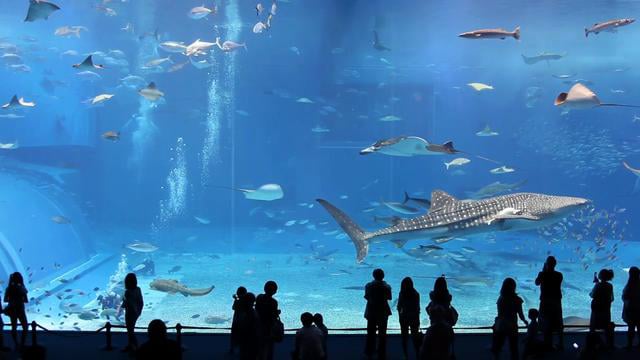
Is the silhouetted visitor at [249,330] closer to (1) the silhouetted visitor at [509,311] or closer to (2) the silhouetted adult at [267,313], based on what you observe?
(2) the silhouetted adult at [267,313]

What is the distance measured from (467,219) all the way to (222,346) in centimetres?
312

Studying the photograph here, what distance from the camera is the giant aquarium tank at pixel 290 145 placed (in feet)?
52.7

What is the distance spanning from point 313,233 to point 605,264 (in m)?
15.6

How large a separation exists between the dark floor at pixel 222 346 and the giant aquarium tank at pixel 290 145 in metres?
4.55

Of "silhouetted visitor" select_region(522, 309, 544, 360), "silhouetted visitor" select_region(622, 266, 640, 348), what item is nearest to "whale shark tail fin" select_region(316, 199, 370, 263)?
"silhouetted visitor" select_region(522, 309, 544, 360)

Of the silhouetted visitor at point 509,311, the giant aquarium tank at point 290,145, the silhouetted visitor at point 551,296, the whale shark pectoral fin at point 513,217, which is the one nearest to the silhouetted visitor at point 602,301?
the silhouetted visitor at point 551,296

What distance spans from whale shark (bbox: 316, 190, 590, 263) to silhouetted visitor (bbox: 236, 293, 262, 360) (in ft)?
6.20

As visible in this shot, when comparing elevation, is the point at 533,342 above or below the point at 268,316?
below

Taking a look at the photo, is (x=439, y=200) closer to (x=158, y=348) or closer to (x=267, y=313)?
(x=267, y=313)

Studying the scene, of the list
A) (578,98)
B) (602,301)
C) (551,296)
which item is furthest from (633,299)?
(578,98)

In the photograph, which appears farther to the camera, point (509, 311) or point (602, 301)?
point (602, 301)

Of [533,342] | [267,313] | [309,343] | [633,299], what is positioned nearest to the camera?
[309,343]

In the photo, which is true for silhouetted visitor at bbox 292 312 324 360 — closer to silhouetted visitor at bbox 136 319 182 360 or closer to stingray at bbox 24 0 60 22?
silhouetted visitor at bbox 136 319 182 360

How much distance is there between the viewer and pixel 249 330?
402 cm
